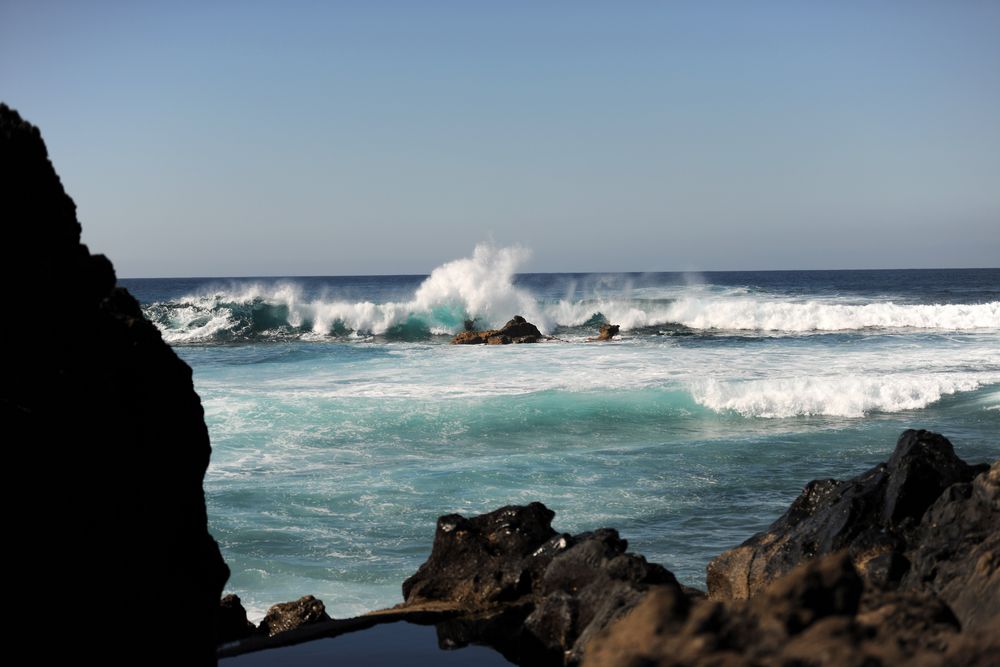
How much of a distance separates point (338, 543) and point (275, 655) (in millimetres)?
3334

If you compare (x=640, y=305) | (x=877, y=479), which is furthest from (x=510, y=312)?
(x=877, y=479)

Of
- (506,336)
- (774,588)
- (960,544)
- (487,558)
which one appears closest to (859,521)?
(960,544)

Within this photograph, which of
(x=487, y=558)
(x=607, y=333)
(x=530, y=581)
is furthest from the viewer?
(x=607, y=333)

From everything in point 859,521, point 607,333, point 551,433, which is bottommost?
point 551,433

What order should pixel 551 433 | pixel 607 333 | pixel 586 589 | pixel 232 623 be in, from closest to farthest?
1. pixel 586 589
2. pixel 232 623
3. pixel 551 433
4. pixel 607 333

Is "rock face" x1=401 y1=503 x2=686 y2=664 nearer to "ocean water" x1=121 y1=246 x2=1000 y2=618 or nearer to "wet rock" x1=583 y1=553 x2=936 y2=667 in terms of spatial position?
→ "ocean water" x1=121 y1=246 x2=1000 y2=618

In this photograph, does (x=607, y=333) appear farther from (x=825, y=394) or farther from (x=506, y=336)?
(x=825, y=394)

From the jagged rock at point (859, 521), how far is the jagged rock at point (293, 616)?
2674mm

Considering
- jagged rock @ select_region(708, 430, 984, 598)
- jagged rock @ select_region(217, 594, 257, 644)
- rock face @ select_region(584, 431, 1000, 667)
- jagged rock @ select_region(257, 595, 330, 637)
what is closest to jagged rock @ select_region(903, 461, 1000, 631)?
rock face @ select_region(584, 431, 1000, 667)

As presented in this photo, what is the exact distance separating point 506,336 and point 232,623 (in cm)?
2382

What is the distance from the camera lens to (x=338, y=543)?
29.2ft

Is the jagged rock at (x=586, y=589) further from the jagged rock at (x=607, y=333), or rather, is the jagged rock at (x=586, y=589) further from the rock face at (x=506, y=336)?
the jagged rock at (x=607, y=333)

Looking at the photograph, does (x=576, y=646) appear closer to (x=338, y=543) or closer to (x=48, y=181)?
(x=48, y=181)

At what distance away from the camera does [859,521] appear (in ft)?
22.1
